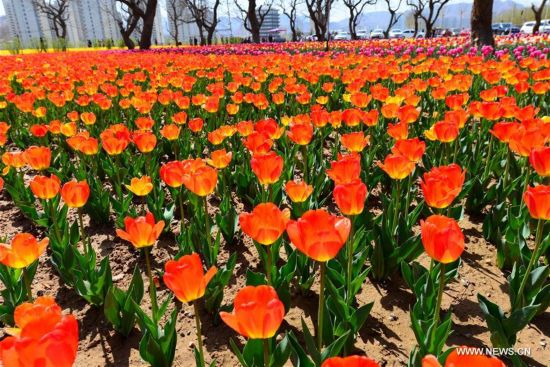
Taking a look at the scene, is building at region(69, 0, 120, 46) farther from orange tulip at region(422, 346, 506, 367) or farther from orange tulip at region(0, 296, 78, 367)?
orange tulip at region(422, 346, 506, 367)

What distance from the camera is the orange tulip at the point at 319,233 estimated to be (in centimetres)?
144

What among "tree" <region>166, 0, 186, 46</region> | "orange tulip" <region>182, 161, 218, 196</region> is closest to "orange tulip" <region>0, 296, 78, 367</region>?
"orange tulip" <region>182, 161, 218, 196</region>

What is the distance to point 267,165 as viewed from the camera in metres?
2.55

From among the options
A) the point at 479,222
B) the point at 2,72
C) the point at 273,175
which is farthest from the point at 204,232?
the point at 2,72

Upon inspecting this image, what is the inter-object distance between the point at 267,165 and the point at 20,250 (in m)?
1.28

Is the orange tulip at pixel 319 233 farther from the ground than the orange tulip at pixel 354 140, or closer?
farther from the ground

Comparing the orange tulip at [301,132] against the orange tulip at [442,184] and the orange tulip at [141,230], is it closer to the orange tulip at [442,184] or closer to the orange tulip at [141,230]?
the orange tulip at [442,184]

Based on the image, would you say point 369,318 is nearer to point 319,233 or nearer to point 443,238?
point 443,238

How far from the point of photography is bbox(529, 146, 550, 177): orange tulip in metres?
2.21

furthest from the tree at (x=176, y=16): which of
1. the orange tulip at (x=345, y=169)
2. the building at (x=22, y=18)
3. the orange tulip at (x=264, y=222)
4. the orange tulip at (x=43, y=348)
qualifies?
the building at (x=22, y=18)

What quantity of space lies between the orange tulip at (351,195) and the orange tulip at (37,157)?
226 cm

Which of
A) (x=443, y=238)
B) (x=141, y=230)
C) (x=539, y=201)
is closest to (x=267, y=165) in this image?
(x=141, y=230)

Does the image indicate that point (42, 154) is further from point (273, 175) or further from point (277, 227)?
point (277, 227)

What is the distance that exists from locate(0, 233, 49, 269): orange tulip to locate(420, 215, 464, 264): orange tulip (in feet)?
5.04
